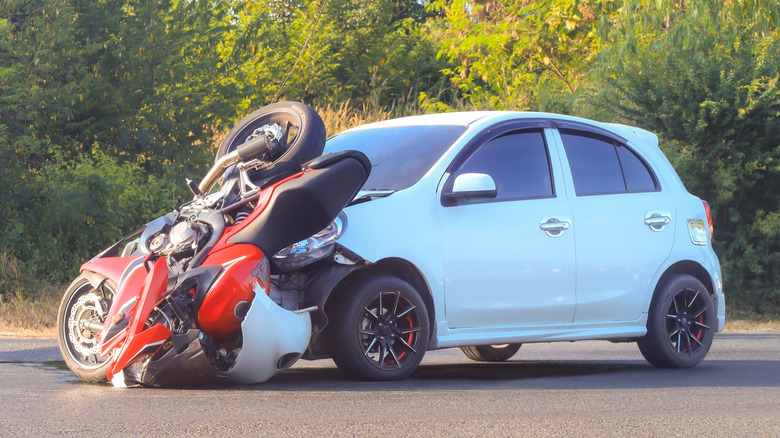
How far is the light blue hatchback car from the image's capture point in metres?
7.27

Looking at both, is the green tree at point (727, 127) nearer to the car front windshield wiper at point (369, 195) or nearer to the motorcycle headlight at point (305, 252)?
the car front windshield wiper at point (369, 195)

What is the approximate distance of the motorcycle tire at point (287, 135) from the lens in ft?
24.1

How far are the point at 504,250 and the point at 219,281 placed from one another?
2.21m

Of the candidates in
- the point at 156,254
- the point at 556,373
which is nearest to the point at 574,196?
the point at 556,373

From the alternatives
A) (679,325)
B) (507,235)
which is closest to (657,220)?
(679,325)

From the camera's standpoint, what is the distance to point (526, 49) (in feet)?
85.5

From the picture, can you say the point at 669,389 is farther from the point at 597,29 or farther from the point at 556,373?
the point at 597,29

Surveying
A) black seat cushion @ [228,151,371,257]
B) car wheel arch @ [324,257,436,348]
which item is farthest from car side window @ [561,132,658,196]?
black seat cushion @ [228,151,371,257]

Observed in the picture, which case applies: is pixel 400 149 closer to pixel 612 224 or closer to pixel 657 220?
pixel 612 224

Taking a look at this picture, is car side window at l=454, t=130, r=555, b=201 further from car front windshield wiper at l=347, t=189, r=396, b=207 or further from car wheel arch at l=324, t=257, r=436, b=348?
car wheel arch at l=324, t=257, r=436, b=348

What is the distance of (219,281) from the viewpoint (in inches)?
262

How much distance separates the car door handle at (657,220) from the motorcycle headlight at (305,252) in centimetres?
289

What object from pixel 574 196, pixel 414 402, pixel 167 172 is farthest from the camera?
pixel 167 172

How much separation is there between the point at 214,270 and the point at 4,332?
18.1 feet
